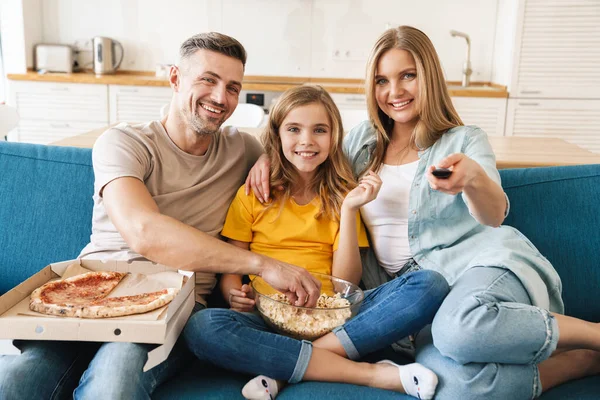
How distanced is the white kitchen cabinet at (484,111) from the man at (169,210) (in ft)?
9.18

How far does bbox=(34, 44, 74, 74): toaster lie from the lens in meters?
4.68

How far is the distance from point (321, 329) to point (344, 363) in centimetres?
12

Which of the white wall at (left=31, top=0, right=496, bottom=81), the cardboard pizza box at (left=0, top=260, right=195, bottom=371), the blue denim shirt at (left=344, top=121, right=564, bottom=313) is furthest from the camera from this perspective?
the white wall at (left=31, top=0, right=496, bottom=81)

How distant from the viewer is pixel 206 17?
4934 mm

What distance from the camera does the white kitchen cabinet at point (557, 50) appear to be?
4.23 metres

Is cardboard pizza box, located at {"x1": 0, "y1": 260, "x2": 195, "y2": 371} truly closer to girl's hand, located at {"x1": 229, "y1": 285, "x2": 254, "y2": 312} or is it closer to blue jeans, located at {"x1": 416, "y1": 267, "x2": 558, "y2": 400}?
girl's hand, located at {"x1": 229, "y1": 285, "x2": 254, "y2": 312}

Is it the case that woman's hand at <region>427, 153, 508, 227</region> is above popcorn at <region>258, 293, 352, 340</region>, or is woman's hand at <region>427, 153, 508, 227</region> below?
above

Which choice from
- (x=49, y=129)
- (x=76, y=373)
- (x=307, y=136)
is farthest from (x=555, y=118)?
(x=76, y=373)

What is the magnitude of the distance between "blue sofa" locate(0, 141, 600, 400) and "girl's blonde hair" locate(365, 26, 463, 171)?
0.28 meters

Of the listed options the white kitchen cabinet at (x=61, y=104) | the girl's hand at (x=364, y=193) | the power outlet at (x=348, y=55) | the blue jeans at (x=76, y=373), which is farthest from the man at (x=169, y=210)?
the power outlet at (x=348, y=55)

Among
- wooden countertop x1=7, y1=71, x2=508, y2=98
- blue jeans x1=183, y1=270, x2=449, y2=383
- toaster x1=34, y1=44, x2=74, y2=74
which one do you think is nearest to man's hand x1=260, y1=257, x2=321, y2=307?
blue jeans x1=183, y1=270, x2=449, y2=383

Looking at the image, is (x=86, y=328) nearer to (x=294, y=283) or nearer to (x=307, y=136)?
(x=294, y=283)

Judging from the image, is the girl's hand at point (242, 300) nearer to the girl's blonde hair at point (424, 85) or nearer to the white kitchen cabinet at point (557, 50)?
the girl's blonde hair at point (424, 85)

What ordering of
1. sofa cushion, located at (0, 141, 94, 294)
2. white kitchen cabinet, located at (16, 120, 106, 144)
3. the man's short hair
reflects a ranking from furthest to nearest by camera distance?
white kitchen cabinet, located at (16, 120, 106, 144), sofa cushion, located at (0, 141, 94, 294), the man's short hair
